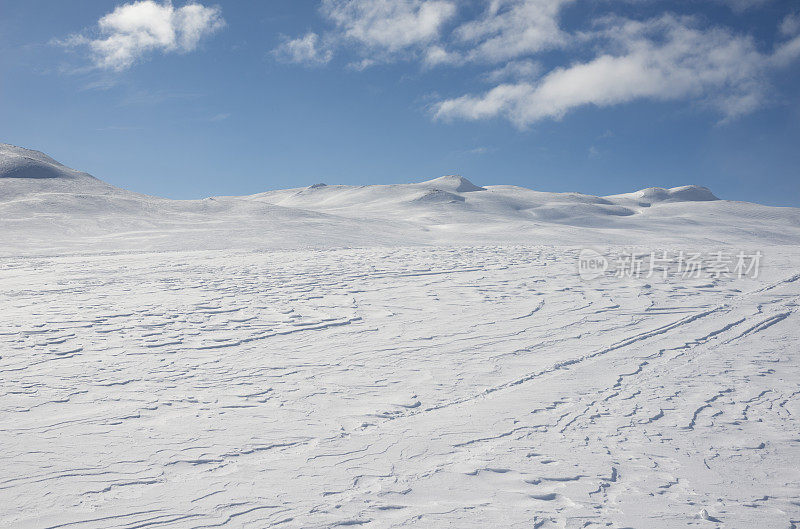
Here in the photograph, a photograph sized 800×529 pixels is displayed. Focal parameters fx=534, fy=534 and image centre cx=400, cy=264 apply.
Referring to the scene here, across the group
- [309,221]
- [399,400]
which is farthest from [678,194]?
[399,400]

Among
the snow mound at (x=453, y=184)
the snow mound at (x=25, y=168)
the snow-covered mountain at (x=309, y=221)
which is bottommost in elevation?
the snow-covered mountain at (x=309, y=221)

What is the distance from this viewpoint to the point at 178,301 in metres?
8.77

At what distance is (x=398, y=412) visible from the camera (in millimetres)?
4320

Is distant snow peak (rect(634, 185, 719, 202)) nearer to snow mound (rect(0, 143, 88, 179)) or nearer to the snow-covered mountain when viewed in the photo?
the snow-covered mountain

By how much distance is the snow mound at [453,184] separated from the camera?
232ft

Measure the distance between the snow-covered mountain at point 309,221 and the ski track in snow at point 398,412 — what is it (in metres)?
12.9

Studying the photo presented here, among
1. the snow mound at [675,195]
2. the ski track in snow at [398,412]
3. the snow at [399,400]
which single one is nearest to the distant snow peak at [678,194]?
the snow mound at [675,195]

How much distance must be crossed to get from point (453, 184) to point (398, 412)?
6974 cm

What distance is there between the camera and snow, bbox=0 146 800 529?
3076 millimetres

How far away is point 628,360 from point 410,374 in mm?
2363

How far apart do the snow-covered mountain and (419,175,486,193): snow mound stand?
1374 cm

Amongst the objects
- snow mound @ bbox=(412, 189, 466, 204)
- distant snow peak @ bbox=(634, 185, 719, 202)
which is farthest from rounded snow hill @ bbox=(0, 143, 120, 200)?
distant snow peak @ bbox=(634, 185, 719, 202)

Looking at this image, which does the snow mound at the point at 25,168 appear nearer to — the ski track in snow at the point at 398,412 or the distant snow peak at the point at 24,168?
the distant snow peak at the point at 24,168

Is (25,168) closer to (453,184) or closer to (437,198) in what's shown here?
(437,198)
